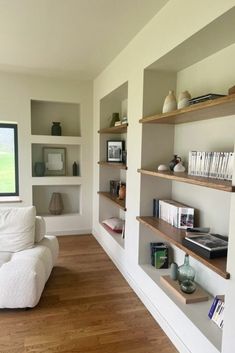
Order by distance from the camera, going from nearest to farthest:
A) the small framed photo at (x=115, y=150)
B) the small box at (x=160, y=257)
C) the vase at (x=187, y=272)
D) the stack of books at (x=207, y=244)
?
the stack of books at (x=207, y=244) → the vase at (x=187, y=272) → the small box at (x=160, y=257) → the small framed photo at (x=115, y=150)

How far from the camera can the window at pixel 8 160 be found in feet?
14.2

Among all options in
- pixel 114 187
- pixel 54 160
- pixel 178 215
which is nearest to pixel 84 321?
pixel 178 215

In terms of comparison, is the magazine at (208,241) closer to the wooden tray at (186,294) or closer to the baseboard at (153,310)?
the wooden tray at (186,294)

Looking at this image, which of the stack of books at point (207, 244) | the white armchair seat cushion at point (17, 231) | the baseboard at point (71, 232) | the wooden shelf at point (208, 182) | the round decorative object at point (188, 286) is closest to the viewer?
the wooden shelf at point (208, 182)

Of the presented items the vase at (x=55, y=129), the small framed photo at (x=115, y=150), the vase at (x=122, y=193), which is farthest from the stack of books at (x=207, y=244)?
the vase at (x=55, y=129)

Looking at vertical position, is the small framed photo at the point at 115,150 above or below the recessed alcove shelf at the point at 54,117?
below

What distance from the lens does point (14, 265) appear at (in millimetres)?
2369

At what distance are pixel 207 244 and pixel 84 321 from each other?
A: 1232 mm

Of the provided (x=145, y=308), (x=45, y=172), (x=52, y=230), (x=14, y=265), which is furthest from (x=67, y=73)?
(x=145, y=308)

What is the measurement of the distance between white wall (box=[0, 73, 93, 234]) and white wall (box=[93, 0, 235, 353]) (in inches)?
29.1

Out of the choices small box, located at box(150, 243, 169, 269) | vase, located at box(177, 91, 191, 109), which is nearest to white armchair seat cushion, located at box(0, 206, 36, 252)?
small box, located at box(150, 243, 169, 269)

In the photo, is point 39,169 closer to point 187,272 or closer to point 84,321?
point 84,321

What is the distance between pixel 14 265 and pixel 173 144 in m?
1.81

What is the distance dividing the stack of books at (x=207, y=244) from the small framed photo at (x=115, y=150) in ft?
6.29
